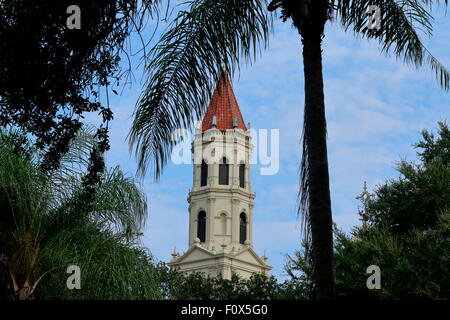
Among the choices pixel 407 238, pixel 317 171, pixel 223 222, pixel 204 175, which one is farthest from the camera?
pixel 204 175

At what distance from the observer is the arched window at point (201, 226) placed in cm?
9662

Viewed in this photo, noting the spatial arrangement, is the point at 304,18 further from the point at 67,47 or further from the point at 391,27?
the point at 67,47

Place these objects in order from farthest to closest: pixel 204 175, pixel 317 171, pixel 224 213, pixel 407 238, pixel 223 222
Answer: pixel 204 175 → pixel 224 213 → pixel 223 222 → pixel 407 238 → pixel 317 171

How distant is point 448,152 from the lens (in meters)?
29.2

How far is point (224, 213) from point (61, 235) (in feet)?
268

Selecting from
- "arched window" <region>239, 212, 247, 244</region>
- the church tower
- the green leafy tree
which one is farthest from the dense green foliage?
"arched window" <region>239, 212, 247, 244</region>

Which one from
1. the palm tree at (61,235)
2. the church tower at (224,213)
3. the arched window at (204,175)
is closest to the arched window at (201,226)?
the church tower at (224,213)

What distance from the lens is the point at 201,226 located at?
9769 cm

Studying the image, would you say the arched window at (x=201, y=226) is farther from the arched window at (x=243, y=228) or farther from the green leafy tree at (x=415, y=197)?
the green leafy tree at (x=415, y=197)

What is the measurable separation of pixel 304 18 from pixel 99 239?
9492mm

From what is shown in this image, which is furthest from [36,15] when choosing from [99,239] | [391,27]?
[99,239]

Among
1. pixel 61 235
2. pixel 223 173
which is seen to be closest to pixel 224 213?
pixel 223 173

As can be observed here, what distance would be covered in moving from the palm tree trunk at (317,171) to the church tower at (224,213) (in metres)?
78.2

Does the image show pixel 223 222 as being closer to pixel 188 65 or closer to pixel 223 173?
pixel 223 173
